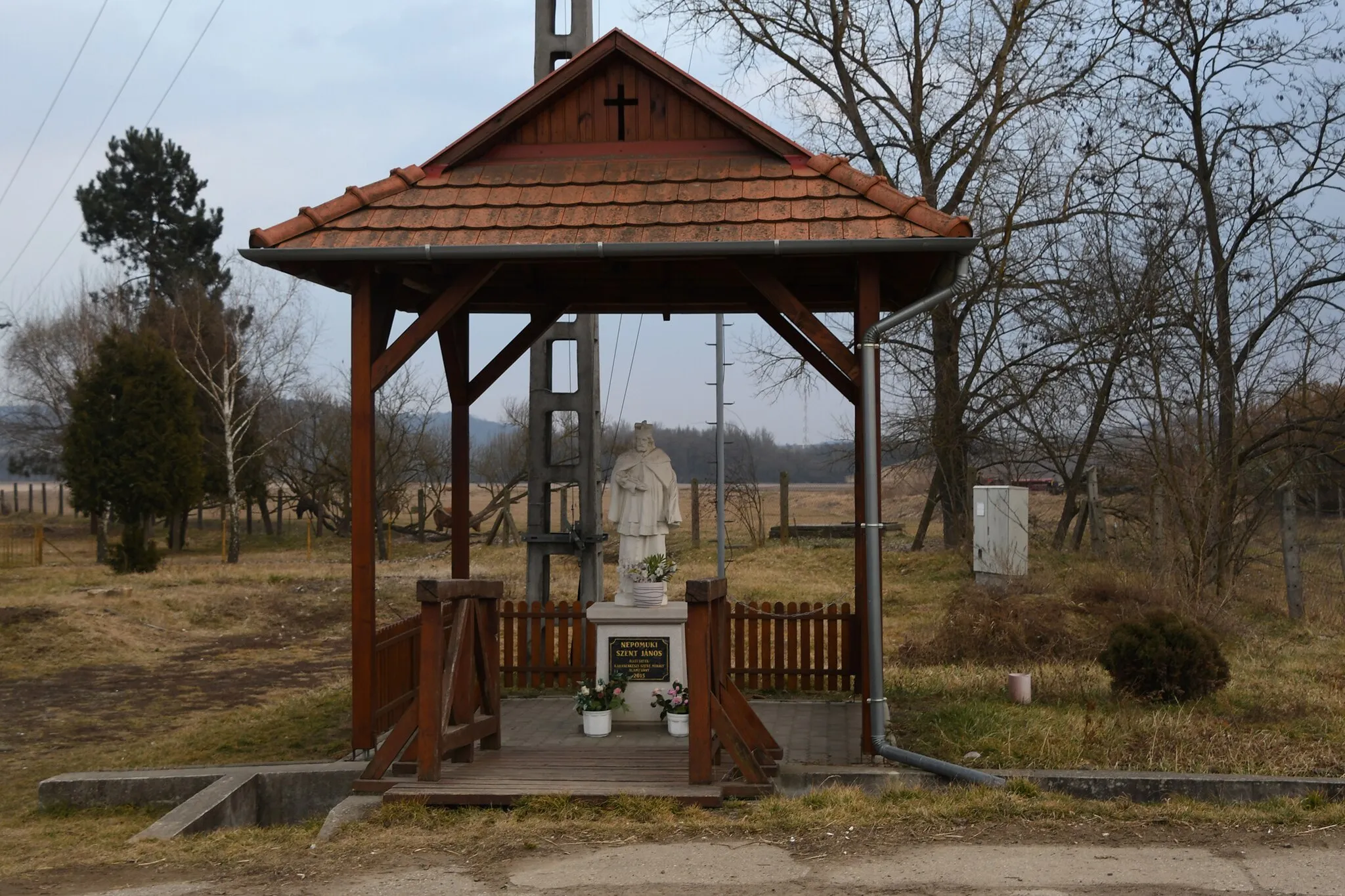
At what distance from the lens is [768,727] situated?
9.77m

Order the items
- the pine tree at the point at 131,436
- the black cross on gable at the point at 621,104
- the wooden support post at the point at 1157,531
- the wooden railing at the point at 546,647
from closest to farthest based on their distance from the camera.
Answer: the black cross on gable at the point at 621,104 < the wooden railing at the point at 546,647 < the wooden support post at the point at 1157,531 < the pine tree at the point at 131,436

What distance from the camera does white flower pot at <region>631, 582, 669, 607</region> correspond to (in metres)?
9.84

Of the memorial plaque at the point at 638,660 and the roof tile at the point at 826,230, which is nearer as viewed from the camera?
the roof tile at the point at 826,230

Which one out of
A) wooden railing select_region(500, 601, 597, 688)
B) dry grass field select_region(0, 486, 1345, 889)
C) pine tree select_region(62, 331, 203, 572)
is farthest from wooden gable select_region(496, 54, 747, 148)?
pine tree select_region(62, 331, 203, 572)

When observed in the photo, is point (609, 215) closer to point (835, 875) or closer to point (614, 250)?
point (614, 250)

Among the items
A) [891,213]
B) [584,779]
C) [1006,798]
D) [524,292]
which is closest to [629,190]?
[891,213]

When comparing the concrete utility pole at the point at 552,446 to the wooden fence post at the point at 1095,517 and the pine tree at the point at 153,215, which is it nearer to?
the wooden fence post at the point at 1095,517

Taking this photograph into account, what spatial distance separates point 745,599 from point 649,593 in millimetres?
9793

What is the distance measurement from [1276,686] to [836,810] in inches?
224

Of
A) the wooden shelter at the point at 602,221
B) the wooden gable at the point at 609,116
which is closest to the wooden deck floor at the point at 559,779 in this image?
the wooden shelter at the point at 602,221

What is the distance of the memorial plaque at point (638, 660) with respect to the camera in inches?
387

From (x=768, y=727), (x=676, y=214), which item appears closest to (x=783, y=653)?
(x=768, y=727)

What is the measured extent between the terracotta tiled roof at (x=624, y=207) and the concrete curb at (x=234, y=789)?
3.40 meters

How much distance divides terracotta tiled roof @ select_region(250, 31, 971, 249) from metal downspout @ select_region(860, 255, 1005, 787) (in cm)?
55
